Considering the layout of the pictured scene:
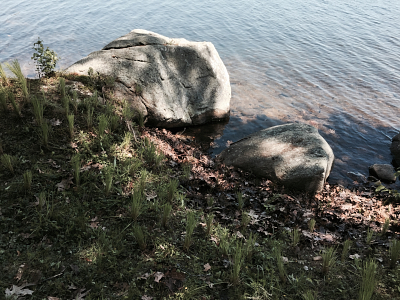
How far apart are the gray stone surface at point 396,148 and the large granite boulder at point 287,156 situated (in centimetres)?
293

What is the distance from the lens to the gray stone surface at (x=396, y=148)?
8429mm

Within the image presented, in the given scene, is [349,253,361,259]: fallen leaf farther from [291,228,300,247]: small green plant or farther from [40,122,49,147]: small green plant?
[40,122,49,147]: small green plant

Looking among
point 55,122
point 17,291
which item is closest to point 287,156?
point 55,122

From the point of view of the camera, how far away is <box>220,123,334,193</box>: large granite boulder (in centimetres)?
637

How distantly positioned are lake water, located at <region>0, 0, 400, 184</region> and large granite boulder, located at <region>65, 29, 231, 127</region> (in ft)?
3.46

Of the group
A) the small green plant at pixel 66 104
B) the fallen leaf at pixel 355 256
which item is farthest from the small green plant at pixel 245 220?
the small green plant at pixel 66 104

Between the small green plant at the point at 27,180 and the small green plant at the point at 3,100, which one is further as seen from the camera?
the small green plant at the point at 3,100

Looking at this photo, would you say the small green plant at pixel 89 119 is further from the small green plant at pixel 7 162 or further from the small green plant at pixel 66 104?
the small green plant at pixel 7 162

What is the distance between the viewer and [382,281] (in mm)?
3828

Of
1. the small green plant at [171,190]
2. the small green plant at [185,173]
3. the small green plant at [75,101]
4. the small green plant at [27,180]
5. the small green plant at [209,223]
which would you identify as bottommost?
the small green plant at [185,173]

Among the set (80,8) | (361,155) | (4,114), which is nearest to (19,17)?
(80,8)

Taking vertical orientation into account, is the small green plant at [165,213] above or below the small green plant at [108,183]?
below

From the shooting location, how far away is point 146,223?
4.31m

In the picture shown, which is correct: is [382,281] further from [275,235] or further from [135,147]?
[135,147]
